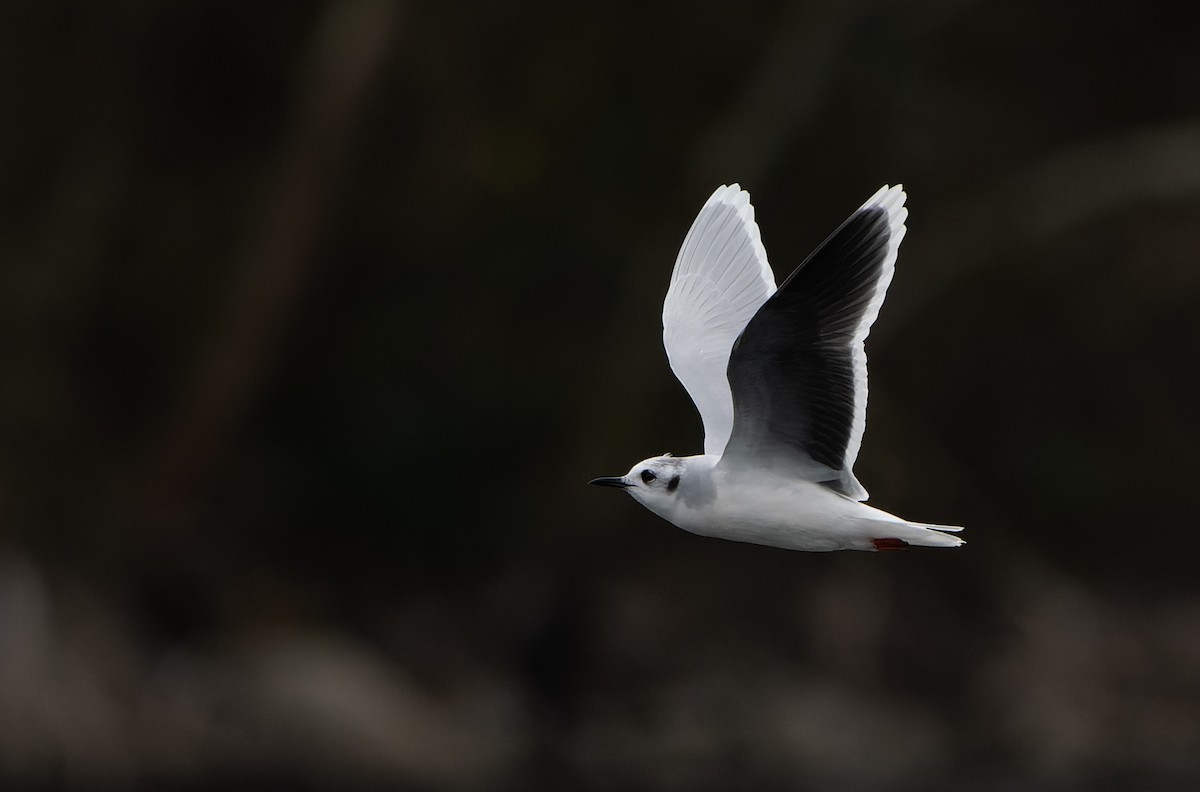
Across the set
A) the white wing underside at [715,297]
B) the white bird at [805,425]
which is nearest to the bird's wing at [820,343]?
the white bird at [805,425]

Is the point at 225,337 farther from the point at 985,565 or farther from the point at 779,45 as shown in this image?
the point at 985,565

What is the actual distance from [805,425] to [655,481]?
511 mm

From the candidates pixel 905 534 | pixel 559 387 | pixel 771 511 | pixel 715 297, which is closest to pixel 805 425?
pixel 771 511

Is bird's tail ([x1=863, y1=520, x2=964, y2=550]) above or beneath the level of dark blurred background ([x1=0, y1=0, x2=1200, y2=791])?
beneath

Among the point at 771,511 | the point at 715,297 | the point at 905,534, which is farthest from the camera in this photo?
the point at 715,297

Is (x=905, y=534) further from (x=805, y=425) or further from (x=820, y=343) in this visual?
(x=820, y=343)

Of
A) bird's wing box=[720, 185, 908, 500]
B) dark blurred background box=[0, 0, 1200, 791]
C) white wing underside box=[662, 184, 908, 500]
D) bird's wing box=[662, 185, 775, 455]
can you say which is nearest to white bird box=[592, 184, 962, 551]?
bird's wing box=[720, 185, 908, 500]

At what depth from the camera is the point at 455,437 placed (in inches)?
689

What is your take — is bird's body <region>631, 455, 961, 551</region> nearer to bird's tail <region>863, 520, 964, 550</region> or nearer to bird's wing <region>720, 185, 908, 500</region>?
bird's tail <region>863, 520, 964, 550</region>

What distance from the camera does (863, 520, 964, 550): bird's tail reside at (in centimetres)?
484

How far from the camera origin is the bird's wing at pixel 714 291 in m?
6.01

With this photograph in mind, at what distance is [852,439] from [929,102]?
550 inches

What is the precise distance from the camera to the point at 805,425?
5.10 m

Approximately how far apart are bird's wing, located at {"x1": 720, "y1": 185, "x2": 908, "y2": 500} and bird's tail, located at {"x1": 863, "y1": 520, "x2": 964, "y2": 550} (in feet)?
0.92
